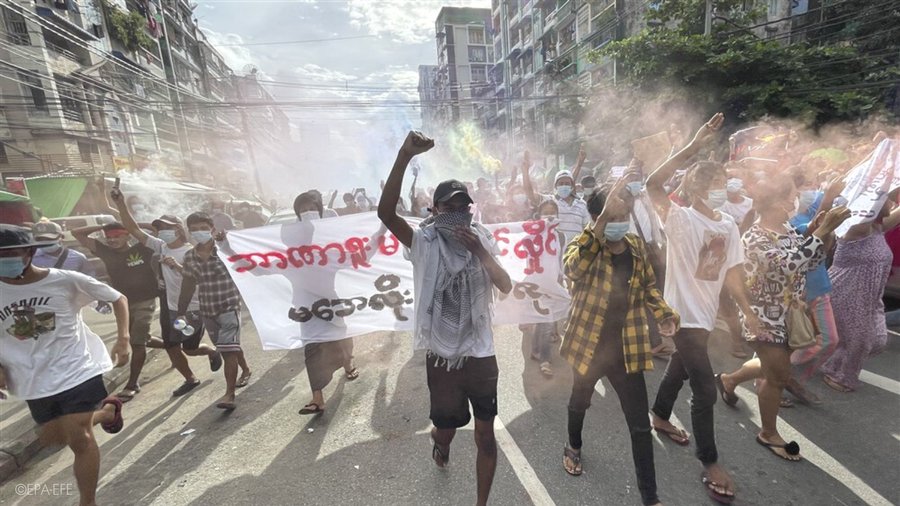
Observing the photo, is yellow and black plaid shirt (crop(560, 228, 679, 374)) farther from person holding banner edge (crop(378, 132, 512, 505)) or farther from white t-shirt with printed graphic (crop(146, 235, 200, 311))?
white t-shirt with printed graphic (crop(146, 235, 200, 311))

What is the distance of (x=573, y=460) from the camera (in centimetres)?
269

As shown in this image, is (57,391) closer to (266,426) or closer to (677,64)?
(266,426)

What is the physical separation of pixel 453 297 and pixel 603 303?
90 centimetres

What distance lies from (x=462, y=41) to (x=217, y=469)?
64283mm

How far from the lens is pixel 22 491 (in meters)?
2.94

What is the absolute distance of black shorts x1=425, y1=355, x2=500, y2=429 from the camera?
2305 mm

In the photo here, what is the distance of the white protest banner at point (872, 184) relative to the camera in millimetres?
3383

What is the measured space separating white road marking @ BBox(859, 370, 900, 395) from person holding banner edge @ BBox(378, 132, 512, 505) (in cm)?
369

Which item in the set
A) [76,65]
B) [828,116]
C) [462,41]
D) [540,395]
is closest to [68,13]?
[76,65]

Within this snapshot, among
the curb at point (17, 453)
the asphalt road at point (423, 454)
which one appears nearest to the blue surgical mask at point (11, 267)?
the asphalt road at point (423, 454)

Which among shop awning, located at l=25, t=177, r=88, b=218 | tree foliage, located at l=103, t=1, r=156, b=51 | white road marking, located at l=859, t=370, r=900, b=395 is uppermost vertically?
tree foliage, located at l=103, t=1, r=156, b=51

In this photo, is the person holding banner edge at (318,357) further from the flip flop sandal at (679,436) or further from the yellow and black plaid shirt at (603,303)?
the flip flop sandal at (679,436)

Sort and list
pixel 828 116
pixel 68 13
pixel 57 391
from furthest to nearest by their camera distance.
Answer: pixel 68 13 < pixel 828 116 < pixel 57 391

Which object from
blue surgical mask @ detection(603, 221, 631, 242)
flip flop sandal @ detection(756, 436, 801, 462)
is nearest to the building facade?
blue surgical mask @ detection(603, 221, 631, 242)
